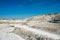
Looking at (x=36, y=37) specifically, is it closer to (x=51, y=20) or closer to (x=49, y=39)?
(x=49, y=39)

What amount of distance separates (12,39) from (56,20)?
1066cm

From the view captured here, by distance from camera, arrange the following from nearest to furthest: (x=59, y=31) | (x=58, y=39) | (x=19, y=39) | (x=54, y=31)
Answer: (x=58, y=39) → (x=59, y=31) → (x=54, y=31) → (x=19, y=39)

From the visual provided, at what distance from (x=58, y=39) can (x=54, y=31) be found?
4.50 m

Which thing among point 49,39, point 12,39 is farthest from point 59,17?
point 49,39

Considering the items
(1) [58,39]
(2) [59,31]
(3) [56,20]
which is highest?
(3) [56,20]

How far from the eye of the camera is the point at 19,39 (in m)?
19.4

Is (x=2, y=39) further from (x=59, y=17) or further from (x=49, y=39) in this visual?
(x=59, y=17)

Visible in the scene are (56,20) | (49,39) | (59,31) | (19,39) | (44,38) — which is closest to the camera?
(49,39)

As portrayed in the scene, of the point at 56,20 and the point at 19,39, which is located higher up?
the point at 56,20

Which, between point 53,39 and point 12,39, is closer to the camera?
point 53,39

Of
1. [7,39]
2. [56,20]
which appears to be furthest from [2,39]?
[56,20]

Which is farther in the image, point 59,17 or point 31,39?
point 59,17

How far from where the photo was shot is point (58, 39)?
40.0ft

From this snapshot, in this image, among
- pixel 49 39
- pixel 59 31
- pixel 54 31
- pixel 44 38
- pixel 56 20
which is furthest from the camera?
pixel 56 20
